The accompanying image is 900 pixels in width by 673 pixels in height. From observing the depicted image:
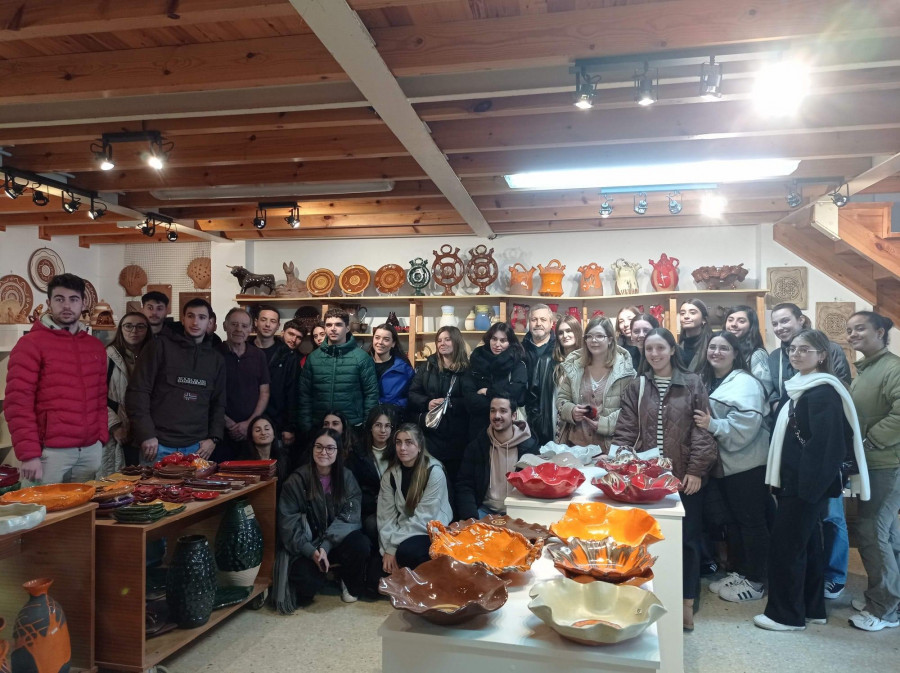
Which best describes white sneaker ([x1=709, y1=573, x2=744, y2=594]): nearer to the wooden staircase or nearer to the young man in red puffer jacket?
the wooden staircase

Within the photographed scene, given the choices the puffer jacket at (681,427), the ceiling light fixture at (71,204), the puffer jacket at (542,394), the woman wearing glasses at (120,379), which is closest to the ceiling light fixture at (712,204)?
the puffer jacket at (542,394)

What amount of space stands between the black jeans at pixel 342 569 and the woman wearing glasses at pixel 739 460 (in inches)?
70.3

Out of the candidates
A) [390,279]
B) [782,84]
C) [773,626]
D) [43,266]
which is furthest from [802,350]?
[43,266]

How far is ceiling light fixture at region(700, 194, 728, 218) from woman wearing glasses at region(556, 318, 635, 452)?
1.39m

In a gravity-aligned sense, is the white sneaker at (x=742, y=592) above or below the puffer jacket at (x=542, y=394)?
below

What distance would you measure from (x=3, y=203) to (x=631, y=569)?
198 inches

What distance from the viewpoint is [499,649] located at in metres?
1.18

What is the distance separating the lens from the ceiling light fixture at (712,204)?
3.96 metres

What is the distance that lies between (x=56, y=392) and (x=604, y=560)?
8.10ft

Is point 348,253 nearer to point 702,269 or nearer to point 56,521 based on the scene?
point 702,269

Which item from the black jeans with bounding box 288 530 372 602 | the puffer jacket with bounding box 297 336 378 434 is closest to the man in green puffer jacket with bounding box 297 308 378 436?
the puffer jacket with bounding box 297 336 378 434

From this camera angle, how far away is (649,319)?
344cm

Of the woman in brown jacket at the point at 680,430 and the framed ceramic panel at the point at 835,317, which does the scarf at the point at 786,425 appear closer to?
the woman in brown jacket at the point at 680,430

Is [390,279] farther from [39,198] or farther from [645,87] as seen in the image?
[645,87]
